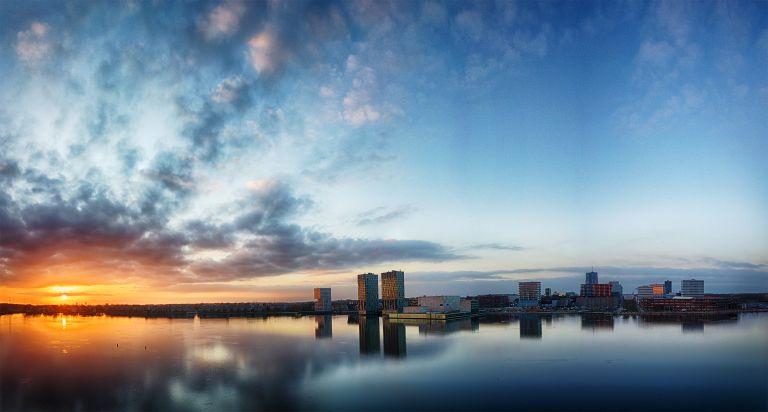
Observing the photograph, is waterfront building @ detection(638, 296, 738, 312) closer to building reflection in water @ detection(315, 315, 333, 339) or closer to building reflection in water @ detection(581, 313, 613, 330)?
building reflection in water @ detection(581, 313, 613, 330)

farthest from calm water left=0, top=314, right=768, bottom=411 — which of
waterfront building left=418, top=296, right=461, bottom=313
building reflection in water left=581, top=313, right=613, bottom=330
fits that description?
waterfront building left=418, top=296, right=461, bottom=313

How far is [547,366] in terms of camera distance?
180 feet

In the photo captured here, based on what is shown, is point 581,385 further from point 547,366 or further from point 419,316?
point 419,316

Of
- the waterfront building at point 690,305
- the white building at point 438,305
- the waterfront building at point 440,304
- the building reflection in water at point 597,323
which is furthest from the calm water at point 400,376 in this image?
the waterfront building at point 690,305

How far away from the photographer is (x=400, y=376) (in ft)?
162

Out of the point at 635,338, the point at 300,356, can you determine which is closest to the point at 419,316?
the point at 635,338

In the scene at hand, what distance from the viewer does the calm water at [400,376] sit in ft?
127

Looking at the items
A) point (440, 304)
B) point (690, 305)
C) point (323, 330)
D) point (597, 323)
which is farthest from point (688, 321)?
point (323, 330)

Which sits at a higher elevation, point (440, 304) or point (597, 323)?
point (440, 304)

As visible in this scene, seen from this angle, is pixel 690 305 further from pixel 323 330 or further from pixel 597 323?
pixel 323 330

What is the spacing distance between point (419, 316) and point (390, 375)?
114684mm

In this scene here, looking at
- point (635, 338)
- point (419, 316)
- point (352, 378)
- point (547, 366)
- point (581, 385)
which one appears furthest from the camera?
point (419, 316)

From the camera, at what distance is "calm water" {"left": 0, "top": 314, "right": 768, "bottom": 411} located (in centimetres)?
3881

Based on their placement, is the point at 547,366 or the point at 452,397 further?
the point at 547,366
